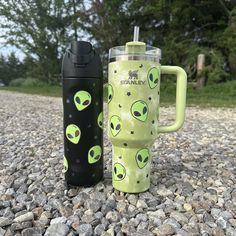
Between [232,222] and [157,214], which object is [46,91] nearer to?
[157,214]

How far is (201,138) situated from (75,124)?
80.3 inches

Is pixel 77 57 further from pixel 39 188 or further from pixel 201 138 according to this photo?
pixel 201 138

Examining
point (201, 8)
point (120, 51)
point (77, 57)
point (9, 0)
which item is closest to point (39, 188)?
point (77, 57)

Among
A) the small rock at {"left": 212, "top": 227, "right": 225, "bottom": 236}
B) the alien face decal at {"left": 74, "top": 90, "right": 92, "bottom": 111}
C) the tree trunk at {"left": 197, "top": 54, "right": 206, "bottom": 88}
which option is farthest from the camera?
the tree trunk at {"left": 197, "top": 54, "right": 206, "bottom": 88}

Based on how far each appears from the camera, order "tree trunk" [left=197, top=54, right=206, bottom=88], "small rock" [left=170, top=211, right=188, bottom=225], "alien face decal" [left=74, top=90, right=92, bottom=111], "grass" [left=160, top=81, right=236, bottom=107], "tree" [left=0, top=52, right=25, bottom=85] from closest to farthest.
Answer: "small rock" [left=170, top=211, right=188, bottom=225] → "alien face decal" [left=74, top=90, right=92, bottom=111] → "grass" [left=160, top=81, right=236, bottom=107] → "tree trunk" [left=197, top=54, right=206, bottom=88] → "tree" [left=0, top=52, right=25, bottom=85]

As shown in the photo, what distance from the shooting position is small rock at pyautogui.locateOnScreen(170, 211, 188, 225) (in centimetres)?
153

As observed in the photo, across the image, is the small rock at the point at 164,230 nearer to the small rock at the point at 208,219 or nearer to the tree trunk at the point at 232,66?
the small rock at the point at 208,219

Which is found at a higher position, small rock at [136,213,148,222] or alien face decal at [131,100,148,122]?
alien face decal at [131,100,148,122]

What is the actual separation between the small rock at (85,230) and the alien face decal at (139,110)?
24.5 inches

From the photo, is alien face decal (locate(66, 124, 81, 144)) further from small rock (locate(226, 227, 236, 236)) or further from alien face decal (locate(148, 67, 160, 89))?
small rock (locate(226, 227, 236, 236))

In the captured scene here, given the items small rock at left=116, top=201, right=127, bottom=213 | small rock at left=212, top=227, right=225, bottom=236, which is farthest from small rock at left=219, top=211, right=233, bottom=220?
small rock at left=116, top=201, right=127, bottom=213

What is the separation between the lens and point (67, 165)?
1.88m

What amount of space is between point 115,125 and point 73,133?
0.88 ft

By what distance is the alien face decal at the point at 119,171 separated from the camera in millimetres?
1811
